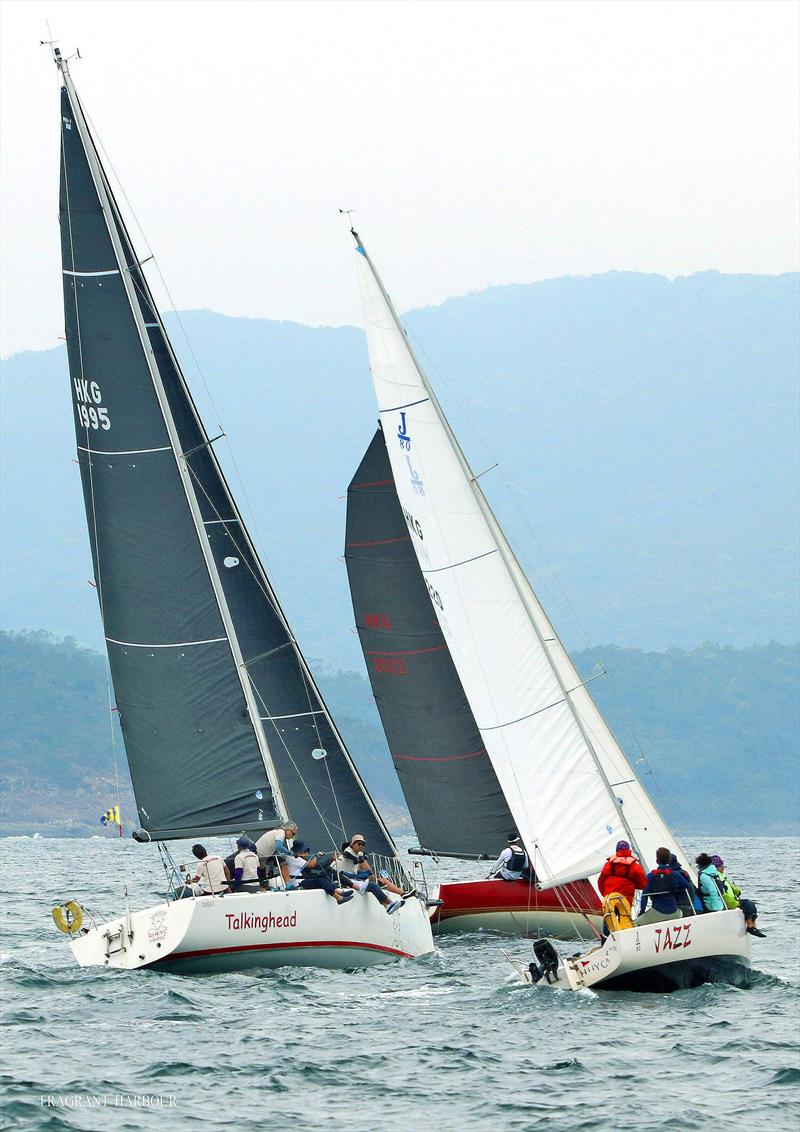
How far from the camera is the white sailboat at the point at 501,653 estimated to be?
19.2 m

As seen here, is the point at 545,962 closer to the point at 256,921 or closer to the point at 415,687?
the point at 256,921

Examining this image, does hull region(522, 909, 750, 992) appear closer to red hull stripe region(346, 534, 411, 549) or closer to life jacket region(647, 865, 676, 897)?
life jacket region(647, 865, 676, 897)

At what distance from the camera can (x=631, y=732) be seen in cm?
15250

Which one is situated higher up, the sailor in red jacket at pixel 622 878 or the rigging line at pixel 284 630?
the rigging line at pixel 284 630

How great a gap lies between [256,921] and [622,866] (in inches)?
151

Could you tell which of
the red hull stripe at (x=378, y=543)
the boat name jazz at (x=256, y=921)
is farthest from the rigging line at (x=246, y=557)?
the boat name jazz at (x=256, y=921)

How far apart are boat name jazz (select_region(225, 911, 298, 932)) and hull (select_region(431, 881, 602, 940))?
5.88 metres

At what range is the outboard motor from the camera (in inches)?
661

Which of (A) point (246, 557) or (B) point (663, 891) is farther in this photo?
(A) point (246, 557)

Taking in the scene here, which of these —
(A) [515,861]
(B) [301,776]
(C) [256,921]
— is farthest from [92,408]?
(A) [515,861]

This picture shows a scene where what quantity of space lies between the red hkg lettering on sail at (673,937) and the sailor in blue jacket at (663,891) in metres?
0.27

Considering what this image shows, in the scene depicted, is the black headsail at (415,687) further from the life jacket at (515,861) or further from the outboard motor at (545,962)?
the outboard motor at (545,962)

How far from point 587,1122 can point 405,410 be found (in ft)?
35.9

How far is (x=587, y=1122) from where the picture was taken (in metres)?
11.7
